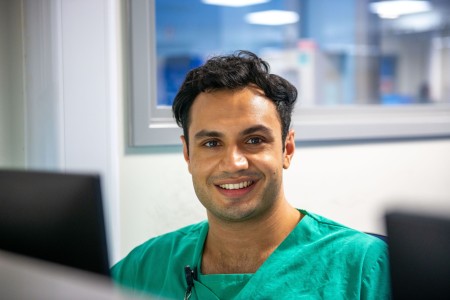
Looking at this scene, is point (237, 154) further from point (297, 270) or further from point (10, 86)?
point (10, 86)

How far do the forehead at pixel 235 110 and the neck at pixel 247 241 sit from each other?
20cm

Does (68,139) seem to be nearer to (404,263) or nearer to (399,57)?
(404,263)

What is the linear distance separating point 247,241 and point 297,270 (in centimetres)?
A: 15

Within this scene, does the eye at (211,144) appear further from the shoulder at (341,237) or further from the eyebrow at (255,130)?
the shoulder at (341,237)

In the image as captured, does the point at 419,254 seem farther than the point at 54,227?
No

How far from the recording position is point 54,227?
65 cm

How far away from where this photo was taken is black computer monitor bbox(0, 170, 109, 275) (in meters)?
0.64

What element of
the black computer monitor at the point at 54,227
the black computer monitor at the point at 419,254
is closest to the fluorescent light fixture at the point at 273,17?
the black computer monitor at the point at 54,227

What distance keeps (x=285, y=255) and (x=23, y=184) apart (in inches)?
24.2

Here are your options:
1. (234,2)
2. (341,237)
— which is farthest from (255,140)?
(234,2)

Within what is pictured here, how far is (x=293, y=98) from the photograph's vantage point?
4.20ft

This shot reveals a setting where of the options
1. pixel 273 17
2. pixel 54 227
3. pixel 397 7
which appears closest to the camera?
pixel 54 227

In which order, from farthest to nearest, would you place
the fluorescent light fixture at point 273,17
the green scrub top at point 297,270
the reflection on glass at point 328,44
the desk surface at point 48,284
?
1. the fluorescent light fixture at point 273,17
2. the reflection on glass at point 328,44
3. the green scrub top at point 297,270
4. the desk surface at point 48,284

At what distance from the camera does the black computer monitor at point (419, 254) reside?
0.43 meters
